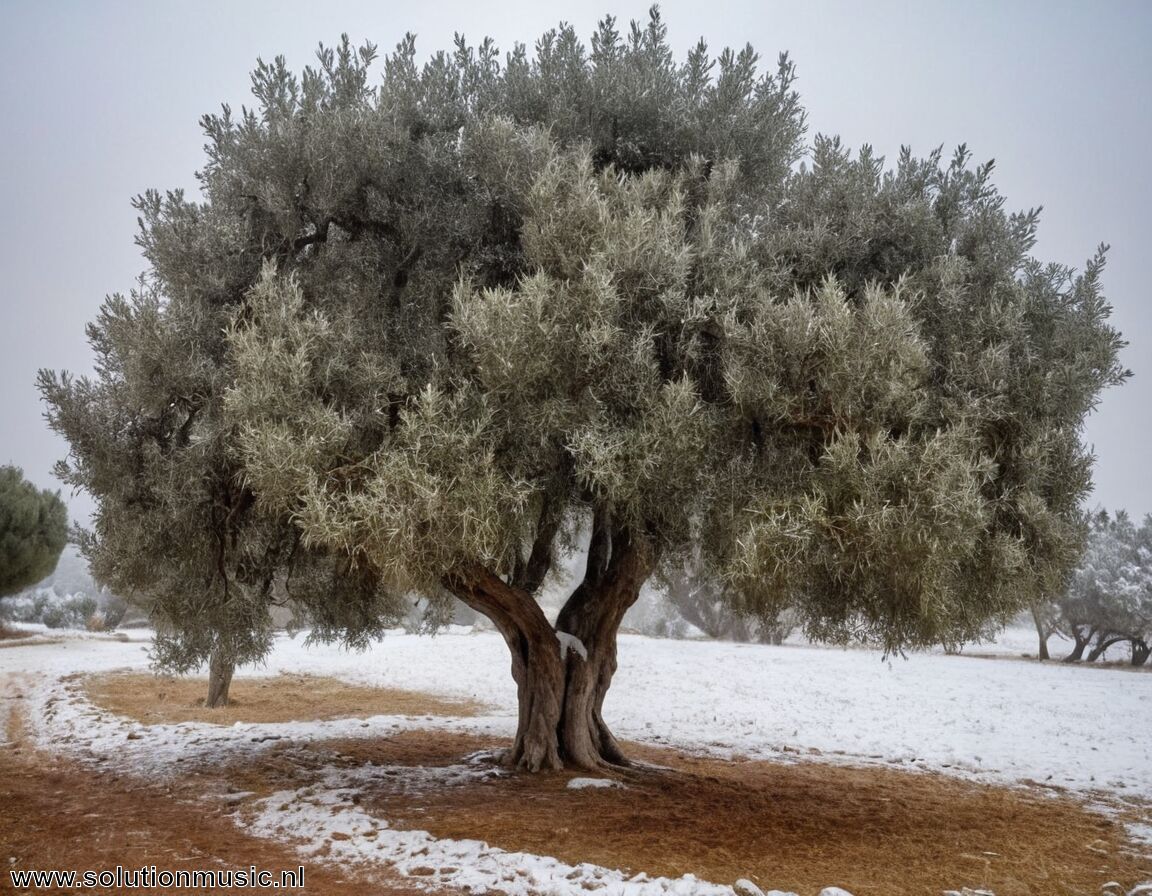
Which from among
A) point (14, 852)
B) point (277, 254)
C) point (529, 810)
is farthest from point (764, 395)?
point (14, 852)

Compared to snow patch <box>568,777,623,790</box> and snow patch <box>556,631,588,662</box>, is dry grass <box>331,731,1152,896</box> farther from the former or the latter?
snow patch <box>556,631,588,662</box>

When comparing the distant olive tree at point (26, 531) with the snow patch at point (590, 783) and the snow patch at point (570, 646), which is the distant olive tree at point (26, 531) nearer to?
the snow patch at point (570, 646)

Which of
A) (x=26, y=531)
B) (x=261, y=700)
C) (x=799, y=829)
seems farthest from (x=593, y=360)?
(x=26, y=531)

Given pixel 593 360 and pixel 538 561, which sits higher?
pixel 593 360

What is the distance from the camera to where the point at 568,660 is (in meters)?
11.2

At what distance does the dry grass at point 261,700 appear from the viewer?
16406mm

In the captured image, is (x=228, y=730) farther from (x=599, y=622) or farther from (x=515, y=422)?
(x=515, y=422)

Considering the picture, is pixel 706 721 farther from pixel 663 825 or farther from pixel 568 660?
pixel 663 825

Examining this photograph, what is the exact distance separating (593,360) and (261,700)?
15.5 meters

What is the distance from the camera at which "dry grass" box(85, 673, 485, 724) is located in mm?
16406

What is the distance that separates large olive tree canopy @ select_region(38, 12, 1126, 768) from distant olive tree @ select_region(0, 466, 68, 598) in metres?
25.3

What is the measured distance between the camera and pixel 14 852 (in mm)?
7012

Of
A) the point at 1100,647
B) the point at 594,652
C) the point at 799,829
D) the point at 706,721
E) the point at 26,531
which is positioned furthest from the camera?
the point at 1100,647

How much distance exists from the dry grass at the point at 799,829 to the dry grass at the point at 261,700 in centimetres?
603
